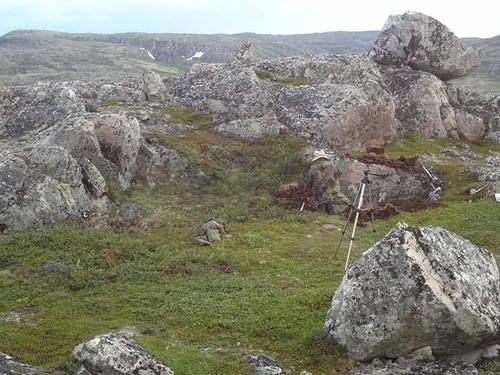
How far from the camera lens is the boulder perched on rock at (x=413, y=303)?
688 inches

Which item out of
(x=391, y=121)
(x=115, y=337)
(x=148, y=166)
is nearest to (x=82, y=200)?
(x=148, y=166)

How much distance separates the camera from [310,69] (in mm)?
65000

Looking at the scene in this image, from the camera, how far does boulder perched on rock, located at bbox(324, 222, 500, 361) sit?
688 inches

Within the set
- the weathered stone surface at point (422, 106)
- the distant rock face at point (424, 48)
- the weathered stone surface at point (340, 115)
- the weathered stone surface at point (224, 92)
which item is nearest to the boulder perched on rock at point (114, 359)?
the weathered stone surface at point (340, 115)

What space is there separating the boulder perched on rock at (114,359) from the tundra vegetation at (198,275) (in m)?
1.54

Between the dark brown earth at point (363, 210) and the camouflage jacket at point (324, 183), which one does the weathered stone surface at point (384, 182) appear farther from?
the camouflage jacket at point (324, 183)

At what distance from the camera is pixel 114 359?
15.3 meters

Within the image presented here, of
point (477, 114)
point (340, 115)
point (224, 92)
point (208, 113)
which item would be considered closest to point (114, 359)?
point (340, 115)

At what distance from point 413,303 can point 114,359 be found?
933cm

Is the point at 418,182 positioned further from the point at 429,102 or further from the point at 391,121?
the point at 429,102

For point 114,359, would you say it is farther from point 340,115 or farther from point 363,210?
point 340,115

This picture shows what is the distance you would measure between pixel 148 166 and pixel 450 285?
29.8 m

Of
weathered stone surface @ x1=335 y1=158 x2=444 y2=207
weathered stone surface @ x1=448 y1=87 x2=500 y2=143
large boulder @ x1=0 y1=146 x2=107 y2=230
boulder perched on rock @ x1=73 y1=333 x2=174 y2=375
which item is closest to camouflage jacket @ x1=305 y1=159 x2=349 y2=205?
weathered stone surface @ x1=335 y1=158 x2=444 y2=207

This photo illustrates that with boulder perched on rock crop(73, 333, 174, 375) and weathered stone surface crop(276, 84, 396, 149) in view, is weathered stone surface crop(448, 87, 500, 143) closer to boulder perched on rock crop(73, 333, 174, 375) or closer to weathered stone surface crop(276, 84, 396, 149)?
weathered stone surface crop(276, 84, 396, 149)
